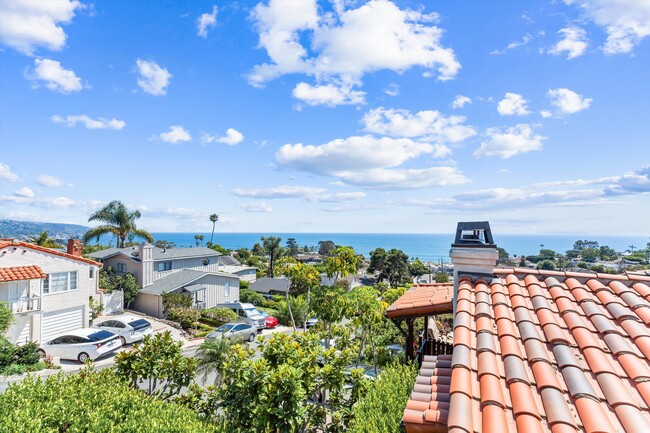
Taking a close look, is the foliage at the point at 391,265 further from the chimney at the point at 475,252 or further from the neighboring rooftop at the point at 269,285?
the chimney at the point at 475,252

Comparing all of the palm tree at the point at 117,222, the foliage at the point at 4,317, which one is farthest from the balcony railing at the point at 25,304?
the palm tree at the point at 117,222

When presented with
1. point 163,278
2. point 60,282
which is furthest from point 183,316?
point 60,282

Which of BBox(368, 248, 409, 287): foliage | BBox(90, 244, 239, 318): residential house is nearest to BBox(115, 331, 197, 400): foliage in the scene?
BBox(90, 244, 239, 318): residential house

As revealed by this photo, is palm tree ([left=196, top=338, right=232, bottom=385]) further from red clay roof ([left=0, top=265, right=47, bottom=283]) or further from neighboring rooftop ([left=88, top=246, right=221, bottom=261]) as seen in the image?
neighboring rooftop ([left=88, top=246, right=221, bottom=261])

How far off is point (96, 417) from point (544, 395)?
609 cm

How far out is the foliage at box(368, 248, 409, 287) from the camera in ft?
199

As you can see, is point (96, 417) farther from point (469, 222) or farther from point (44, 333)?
point (44, 333)

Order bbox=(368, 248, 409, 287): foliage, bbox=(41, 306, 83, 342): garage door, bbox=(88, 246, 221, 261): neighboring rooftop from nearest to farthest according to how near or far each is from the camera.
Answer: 1. bbox=(41, 306, 83, 342): garage door
2. bbox=(88, 246, 221, 261): neighboring rooftop
3. bbox=(368, 248, 409, 287): foliage

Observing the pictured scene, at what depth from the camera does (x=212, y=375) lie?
16359 mm

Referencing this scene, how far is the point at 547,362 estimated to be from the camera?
409cm

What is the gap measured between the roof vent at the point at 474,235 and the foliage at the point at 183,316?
25799mm

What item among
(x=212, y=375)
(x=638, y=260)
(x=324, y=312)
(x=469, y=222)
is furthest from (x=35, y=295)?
(x=638, y=260)

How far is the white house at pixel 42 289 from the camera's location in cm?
1955

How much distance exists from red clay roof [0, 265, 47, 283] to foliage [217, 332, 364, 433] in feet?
59.4
